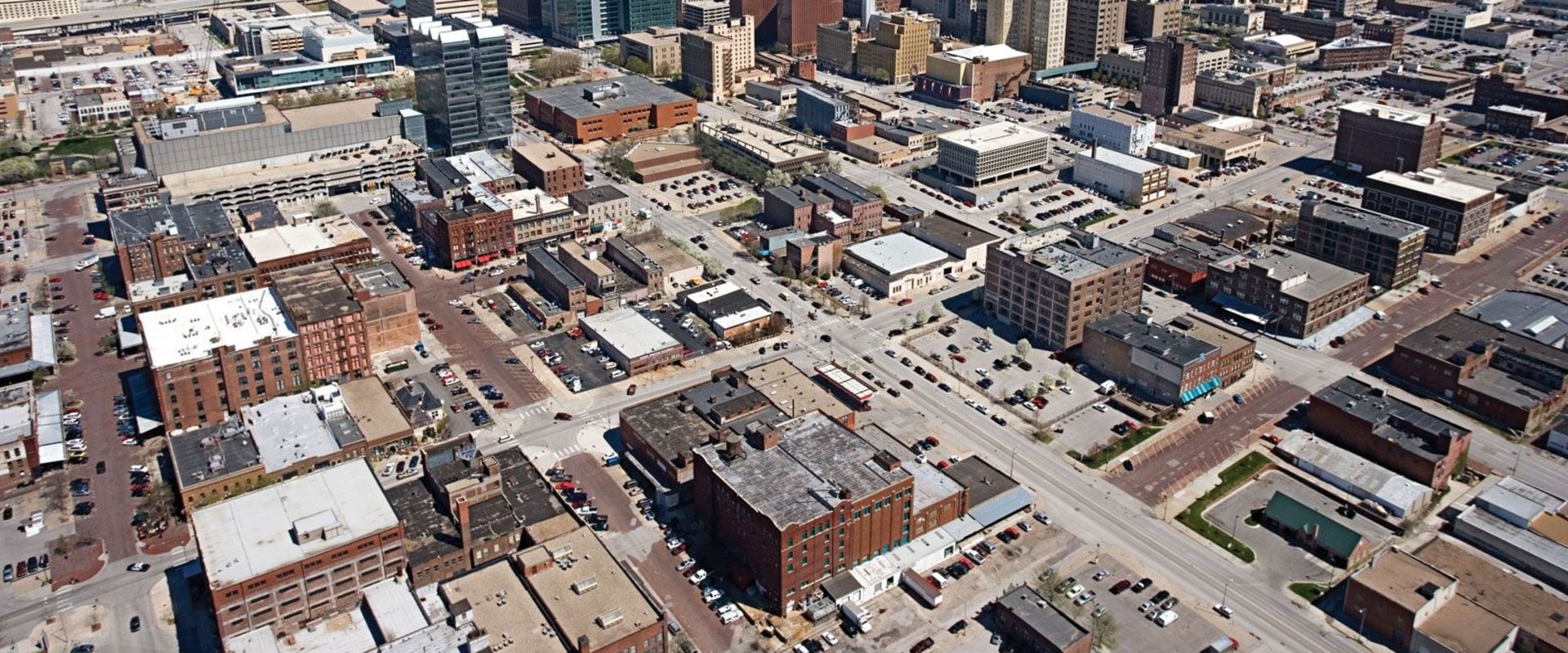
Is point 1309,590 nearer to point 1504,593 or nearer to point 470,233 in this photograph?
point 1504,593

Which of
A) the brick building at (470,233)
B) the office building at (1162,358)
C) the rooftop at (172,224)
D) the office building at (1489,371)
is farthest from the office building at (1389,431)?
the rooftop at (172,224)

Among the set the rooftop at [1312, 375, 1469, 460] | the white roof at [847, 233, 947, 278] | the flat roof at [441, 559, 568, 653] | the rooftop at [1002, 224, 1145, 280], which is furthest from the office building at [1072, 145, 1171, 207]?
the flat roof at [441, 559, 568, 653]

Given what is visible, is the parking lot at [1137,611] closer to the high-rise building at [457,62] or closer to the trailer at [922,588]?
the trailer at [922,588]

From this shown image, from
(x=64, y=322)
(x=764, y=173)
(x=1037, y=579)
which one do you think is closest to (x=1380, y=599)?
(x=1037, y=579)

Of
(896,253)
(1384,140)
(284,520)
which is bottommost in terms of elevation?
(284,520)

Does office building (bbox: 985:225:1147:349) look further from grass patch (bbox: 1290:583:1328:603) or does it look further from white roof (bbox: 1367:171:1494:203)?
white roof (bbox: 1367:171:1494:203)

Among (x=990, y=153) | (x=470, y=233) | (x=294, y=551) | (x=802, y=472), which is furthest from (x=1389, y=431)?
(x=470, y=233)
